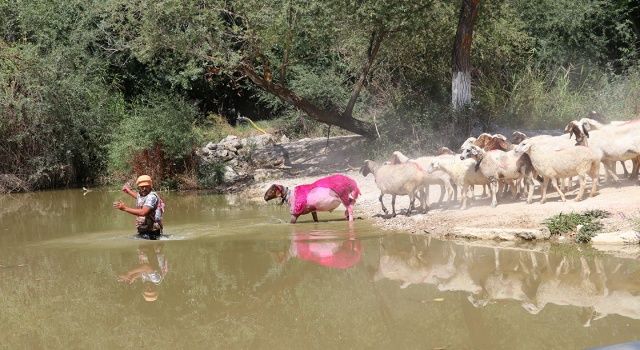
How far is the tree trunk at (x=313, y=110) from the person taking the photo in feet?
65.6

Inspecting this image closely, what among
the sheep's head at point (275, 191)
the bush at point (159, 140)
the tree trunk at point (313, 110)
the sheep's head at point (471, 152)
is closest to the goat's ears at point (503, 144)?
the sheep's head at point (471, 152)

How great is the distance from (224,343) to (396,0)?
1283 cm

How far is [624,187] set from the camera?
11734 millimetres

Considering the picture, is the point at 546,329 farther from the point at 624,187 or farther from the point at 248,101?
the point at 248,101

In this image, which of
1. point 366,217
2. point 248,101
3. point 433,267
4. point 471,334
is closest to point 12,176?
point 248,101

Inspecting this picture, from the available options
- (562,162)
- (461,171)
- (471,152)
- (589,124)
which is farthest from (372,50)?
(562,162)

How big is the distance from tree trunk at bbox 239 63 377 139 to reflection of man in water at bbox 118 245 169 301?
967 centimetres

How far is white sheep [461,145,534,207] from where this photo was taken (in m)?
11.9

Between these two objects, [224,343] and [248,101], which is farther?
[248,101]

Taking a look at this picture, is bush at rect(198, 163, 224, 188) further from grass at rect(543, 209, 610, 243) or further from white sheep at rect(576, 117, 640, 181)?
grass at rect(543, 209, 610, 243)

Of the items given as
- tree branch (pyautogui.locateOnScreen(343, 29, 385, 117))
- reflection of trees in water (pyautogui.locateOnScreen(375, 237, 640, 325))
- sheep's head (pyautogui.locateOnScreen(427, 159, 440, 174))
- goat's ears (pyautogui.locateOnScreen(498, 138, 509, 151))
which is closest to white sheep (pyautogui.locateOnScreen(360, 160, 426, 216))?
sheep's head (pyautogui.locateOnScreen(427, 159, 440, 174))

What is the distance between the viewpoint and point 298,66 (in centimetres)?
2372

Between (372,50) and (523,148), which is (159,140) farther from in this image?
(523,148)

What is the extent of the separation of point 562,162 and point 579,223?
1.68 m
